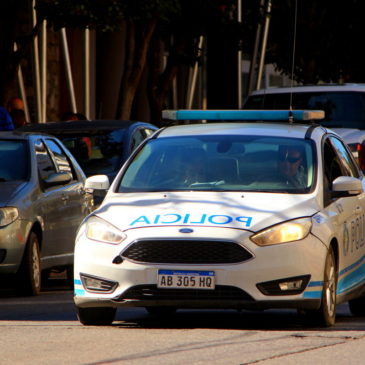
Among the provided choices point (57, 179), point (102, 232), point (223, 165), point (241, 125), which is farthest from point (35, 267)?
point (102, 232)

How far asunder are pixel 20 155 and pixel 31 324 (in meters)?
4.08

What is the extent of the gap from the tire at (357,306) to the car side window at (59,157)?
14.3ft

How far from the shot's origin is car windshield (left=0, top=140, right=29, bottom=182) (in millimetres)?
14109

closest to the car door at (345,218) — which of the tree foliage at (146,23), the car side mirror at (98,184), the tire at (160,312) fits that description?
the tire at (160,312)

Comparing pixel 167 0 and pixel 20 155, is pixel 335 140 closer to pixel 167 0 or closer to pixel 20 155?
pixel 20 155

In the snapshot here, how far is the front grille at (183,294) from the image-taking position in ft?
32.2

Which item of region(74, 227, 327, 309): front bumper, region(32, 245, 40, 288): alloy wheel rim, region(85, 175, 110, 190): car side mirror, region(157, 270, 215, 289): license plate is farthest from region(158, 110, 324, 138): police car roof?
region(32, 245, 40, 288): alloy wheel rim

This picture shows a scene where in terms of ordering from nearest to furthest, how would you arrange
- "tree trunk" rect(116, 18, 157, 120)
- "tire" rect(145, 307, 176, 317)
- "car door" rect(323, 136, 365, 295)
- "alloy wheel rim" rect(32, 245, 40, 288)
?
"car door" rect(323, 136, 365, 295) < "tire" rect(145, 307, 176, 317) < "alloy wheel rim" rect(32, 245, 40, 288) < "tree trunk" rect(116, 18, 157, 120)

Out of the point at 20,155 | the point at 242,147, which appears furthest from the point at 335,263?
the point at 20,155

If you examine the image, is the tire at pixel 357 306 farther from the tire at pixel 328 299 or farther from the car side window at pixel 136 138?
the car side window at pixel 136 138

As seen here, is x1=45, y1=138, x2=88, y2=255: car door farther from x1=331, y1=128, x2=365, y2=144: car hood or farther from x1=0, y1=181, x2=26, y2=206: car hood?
x1=331, y1=128, x2=365, y2=144: car hood

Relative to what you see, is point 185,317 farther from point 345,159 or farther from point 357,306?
point 345,159

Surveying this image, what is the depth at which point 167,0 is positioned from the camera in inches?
868

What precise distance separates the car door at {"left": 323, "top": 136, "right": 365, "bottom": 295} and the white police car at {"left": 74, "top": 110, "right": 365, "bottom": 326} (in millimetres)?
17
